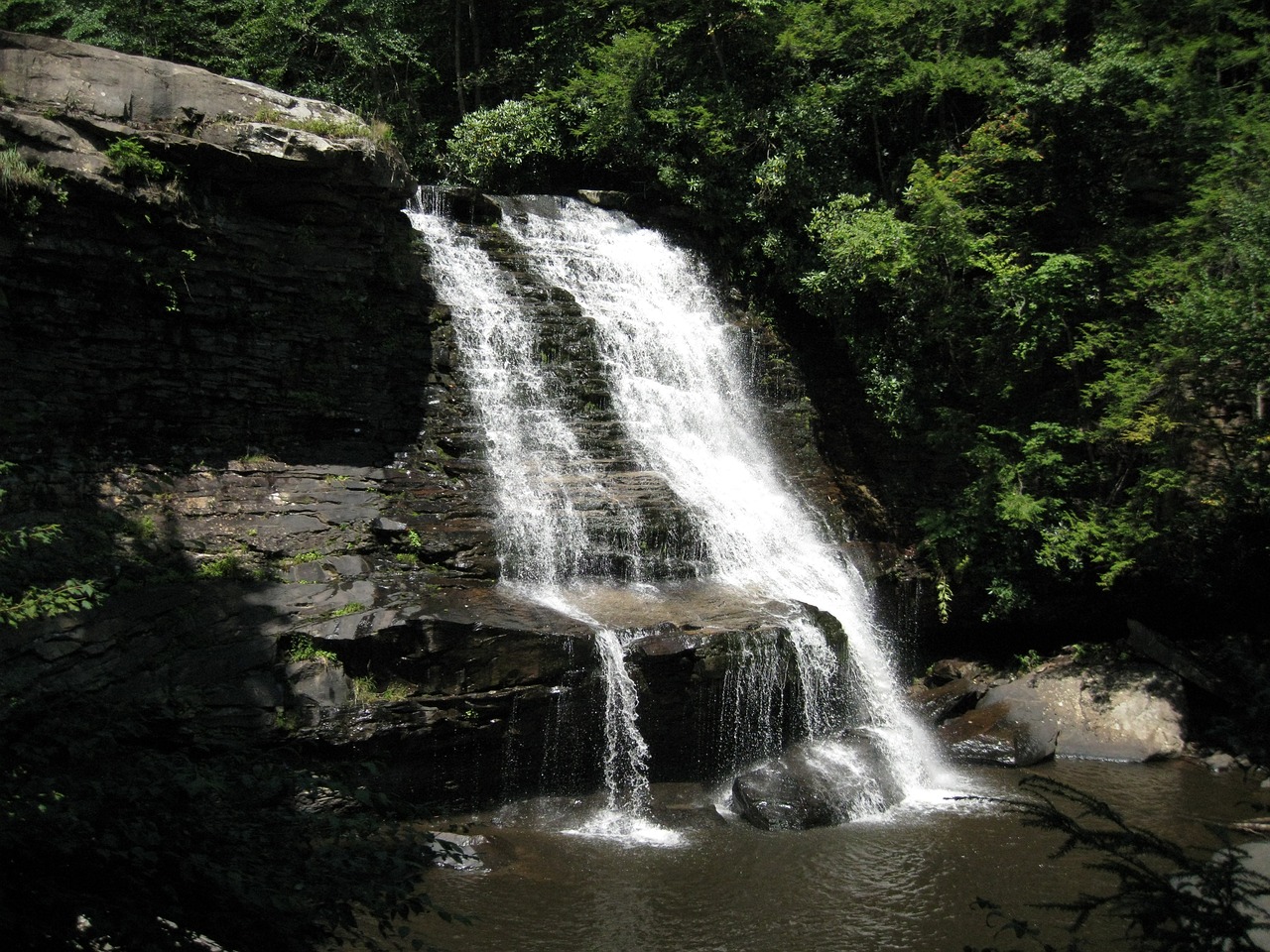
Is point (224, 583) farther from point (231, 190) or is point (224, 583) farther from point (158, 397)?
point (231, 190)

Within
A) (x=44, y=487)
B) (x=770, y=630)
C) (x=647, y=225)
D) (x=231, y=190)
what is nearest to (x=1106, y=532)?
(x=770, y=630)

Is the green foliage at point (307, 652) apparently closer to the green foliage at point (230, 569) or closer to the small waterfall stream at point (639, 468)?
the green foliage at point (230, 569)

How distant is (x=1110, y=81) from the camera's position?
12133 millimetres

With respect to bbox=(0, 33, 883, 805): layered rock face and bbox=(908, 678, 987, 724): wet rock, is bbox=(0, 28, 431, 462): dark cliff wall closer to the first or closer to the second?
bbox=(0, 33, 883, 805): layered rock face

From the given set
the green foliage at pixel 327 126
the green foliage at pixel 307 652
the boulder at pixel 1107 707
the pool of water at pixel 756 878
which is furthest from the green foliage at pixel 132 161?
the boulder at pixel 1107 707

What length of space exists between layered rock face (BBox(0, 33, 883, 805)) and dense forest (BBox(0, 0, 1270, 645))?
14.8 feet

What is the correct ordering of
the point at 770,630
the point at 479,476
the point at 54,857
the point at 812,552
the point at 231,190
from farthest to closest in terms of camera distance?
the point at 812,552 → the point at 479,476 → the point at 231,190 → the point at 770,630 → the point at 54,857

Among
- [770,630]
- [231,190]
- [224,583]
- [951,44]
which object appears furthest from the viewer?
[951,44]

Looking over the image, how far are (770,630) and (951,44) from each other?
10126 mm

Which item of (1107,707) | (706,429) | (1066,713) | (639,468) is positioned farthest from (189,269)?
(1107,707)

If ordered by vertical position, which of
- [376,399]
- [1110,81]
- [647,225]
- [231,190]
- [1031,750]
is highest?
[1110,81]

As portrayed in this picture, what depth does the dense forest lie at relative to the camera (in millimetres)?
10672

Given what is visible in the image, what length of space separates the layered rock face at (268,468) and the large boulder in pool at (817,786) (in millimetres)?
637

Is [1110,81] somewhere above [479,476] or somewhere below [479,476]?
above
